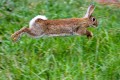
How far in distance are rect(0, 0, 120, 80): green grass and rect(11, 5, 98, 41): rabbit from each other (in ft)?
0.35

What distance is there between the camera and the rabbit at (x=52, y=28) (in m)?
6.45

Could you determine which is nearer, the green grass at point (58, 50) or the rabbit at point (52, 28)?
the green grass at point (58, 50)

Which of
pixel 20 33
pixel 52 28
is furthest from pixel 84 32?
pixel 20 33

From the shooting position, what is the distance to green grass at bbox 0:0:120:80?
5.79 meters

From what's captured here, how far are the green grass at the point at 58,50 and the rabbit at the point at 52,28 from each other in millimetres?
107

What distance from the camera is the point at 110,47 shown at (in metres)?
6.54

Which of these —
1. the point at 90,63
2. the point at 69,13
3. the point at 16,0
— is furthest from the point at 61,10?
the point at 90,63

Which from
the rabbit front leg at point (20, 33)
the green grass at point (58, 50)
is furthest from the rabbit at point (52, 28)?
the green grass at point (58, 50)

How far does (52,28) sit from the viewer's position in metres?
6.49

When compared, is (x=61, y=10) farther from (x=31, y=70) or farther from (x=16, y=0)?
(x=31, y=70)

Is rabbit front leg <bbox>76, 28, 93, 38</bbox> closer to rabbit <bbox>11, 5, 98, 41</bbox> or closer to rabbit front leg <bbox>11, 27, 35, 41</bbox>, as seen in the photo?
rabbit <bbox>11, 5, 98, 41</bbox>

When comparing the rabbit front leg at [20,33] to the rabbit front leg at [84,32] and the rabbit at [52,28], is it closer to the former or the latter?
the rabbit at [52,28]

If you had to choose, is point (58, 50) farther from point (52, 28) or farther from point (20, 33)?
point (20, 33)

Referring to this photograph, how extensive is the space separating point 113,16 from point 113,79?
2.09 m
